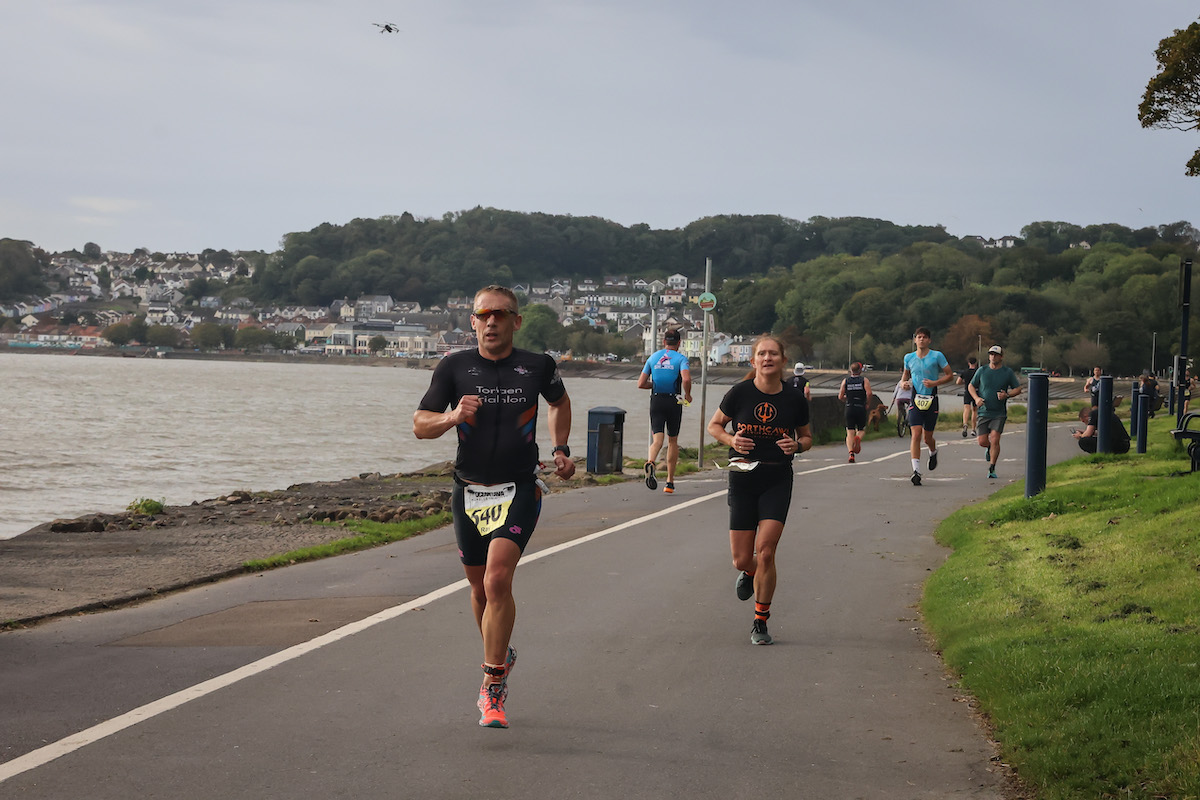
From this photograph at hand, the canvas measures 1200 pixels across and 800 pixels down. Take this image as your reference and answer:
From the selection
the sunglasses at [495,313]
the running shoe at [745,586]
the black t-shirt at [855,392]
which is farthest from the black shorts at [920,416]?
the sunglasses at [495,313]

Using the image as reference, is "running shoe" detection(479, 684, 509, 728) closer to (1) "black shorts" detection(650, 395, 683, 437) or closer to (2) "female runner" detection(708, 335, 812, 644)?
(2) "female runner" detection(708, 335, 812, 644)

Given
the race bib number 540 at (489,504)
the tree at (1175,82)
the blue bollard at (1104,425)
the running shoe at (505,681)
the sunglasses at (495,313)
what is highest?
the tree at (1175,82)

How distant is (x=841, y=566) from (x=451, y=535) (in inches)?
169

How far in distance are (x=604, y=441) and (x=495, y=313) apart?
49.3 ft

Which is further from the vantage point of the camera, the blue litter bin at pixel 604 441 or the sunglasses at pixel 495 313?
the blue litter bin at pixel 604 441

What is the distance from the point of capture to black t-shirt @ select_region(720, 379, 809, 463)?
8398 mm

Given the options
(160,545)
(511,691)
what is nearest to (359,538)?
(160,545)

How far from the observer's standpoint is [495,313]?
6.46 m

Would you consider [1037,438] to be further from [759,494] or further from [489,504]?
[489,504]

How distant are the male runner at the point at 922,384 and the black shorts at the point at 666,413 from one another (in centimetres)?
347

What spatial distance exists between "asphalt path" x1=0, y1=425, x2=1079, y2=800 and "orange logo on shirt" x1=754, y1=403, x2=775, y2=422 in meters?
1.34

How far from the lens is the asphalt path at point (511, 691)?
541 centimetres

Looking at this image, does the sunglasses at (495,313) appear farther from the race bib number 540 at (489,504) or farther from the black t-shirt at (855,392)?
the black t-shirt at (855,392)

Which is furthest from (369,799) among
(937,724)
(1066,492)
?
(1066,492)
